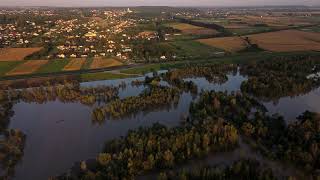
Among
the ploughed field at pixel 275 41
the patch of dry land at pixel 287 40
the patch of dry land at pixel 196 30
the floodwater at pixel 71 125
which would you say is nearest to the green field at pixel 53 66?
the floodwater at pixel 71 125

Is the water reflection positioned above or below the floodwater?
above

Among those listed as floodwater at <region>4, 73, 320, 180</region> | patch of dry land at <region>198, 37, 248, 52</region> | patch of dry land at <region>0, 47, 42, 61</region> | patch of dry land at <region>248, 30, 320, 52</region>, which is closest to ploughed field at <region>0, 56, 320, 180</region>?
floodwater at <region>4, 73, 320, 180</region>

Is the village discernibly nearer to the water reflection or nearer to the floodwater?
the floodwater

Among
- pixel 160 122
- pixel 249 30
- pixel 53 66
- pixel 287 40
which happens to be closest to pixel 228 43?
pixel 287 40

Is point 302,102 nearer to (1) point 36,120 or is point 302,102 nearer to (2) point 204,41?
(1) point 36,120

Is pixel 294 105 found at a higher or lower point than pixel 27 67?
lower

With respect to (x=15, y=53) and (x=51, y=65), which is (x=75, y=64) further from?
(x=15, y=53)

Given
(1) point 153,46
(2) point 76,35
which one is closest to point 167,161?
(1) point 153,46
